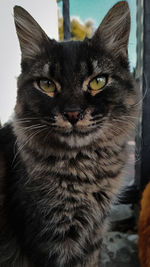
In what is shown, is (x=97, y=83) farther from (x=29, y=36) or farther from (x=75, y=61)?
(x=29, y=36)

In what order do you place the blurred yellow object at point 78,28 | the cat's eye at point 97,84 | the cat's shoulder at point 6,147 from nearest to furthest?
the cat's eye at point 97,84, the cat's shoulder at point 6,147, the blurred yellow object at point 78,28

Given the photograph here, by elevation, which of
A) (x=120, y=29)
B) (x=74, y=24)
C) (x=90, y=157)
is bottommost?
(x=90, y=157)

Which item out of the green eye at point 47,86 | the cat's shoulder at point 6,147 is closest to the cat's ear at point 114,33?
the green eye at point 47,86

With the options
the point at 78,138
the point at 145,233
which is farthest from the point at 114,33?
the point at 145,233

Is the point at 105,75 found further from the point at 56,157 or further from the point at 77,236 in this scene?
the point at 77,236

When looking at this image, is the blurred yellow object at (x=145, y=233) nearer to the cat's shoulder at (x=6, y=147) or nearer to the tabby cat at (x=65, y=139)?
the tabby cat at (x=65, y=139)

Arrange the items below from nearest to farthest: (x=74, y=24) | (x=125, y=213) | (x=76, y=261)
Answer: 1. (x=76, y=261)
2. (x=74, y=24)
3. (x=125, y=213)

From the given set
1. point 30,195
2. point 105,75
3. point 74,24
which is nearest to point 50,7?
point 74,24

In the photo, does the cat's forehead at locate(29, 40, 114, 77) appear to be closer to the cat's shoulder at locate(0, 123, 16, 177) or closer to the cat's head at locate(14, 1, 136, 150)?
the cat's head at locate(14, 1, 136, 150)
